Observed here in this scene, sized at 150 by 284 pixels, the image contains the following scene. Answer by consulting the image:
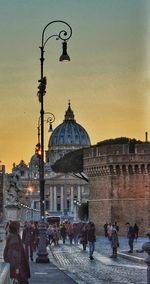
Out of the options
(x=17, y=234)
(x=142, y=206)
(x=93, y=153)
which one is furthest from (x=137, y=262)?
(x=93, y=153)

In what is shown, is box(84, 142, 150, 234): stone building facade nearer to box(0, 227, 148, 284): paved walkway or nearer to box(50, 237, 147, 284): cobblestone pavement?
box(50, 237, 147, 284): cobblestone pavement

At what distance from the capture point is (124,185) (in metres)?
55.3

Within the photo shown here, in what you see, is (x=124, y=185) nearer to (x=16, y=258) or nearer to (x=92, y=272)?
(x=92, y=272)

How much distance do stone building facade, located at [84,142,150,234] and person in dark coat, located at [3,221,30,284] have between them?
42.0m

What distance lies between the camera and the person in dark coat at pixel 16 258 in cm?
1123

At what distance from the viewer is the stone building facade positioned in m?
54.2

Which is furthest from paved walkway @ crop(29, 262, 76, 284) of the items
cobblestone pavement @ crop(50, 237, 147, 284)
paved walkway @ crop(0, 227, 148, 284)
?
cobblestone pavement @ crop(50, 237, 147, 284)

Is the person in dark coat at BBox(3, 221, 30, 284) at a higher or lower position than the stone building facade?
lower

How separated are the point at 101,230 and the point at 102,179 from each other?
11.2 feet

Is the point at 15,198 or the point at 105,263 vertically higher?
the point at 15,198

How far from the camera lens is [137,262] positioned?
80.0ft

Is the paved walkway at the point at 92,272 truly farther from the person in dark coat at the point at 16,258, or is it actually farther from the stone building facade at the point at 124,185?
the stone building facade at the point at 124,185

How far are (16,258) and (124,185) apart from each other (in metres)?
44.2

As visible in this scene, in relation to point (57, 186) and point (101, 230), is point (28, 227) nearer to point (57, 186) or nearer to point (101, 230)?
point (101, 230)
